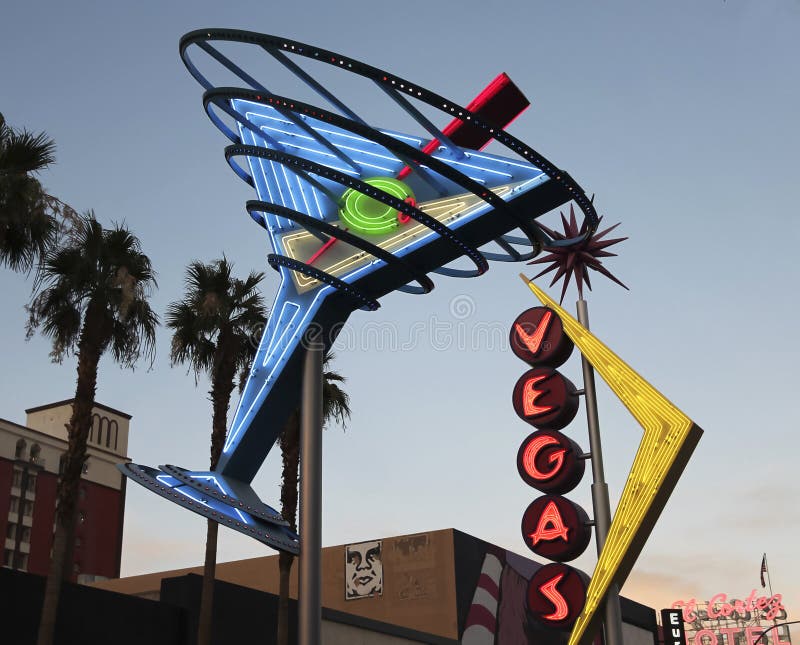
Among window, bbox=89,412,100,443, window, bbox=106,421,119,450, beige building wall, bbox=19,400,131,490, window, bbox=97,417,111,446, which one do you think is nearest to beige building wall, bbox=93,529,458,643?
beige building wall, bbox=19,400,131,490

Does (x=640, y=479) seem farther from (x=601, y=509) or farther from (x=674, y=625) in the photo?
(x=674, y=625)

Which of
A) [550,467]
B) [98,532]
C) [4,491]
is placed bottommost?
[550,467]

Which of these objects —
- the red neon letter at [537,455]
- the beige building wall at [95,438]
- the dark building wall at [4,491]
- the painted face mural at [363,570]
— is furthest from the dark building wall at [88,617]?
the beige building wall at [95,438]

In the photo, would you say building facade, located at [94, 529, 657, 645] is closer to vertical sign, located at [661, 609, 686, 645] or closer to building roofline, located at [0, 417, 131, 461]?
vertical sign, located at [661, 609, 686, 645]

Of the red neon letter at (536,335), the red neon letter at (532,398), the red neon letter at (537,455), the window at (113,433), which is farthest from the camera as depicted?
the window at (113,433)

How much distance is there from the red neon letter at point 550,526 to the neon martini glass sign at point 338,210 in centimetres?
523

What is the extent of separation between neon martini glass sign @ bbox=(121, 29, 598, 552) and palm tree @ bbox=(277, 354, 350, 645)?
759cm

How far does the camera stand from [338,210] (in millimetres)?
18531

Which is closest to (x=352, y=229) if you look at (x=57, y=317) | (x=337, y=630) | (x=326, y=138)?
(x=326, y=138)

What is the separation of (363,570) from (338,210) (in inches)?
966

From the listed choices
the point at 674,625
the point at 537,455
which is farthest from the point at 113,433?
the point at 537,455

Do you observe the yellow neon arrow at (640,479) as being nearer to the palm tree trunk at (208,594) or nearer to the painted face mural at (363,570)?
the palm tree trunk at (208,594)

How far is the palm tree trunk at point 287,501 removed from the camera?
25.0m

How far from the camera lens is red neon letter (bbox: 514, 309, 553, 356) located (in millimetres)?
Answer: 22000
